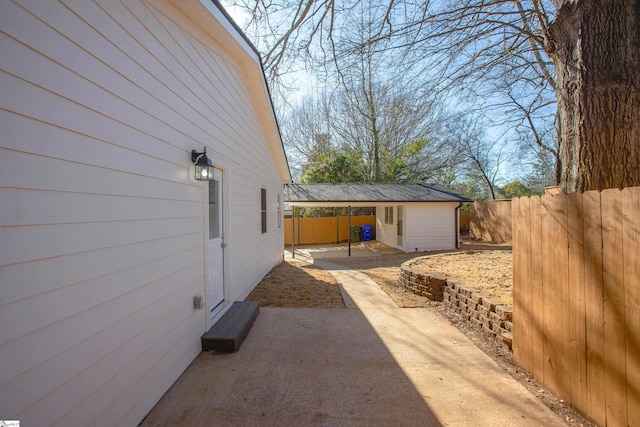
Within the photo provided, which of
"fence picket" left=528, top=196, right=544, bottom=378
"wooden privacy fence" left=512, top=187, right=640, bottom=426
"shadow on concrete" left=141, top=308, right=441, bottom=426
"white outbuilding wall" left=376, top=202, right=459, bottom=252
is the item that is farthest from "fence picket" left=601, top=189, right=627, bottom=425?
"white outbuilding wall" left=376, top=202, right=459, bottom=252

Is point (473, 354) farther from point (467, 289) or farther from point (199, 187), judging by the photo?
point (199, 187)

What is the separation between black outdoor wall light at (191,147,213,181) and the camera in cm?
349

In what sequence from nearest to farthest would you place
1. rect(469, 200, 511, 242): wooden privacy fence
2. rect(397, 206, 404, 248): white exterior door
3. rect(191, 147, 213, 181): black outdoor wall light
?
rect(191, 147, 213, 181): black outdoor wall light, rect(397, 206, 404, 248): white exterior door, rect(469, 200, 511, 242): wooden privacy fence

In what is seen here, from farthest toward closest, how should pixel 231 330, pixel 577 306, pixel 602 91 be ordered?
pixel 231 330 → pixel 602 91 → pixel 577 306

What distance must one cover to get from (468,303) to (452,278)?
3.36 ft

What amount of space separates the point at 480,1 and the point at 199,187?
18.6 feet

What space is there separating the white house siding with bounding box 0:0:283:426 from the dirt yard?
2577 millimetres

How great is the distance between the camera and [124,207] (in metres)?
2.26

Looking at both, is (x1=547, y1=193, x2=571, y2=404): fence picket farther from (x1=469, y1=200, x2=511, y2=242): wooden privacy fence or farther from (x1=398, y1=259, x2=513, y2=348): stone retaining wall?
(x1=469, y1=200, x2=511, y2=242): wooden privacy fence

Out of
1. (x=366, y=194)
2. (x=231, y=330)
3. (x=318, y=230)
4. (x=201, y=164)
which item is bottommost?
(x=231, y=330)

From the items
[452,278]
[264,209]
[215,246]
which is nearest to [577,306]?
[452,278]

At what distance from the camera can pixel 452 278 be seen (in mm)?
5348

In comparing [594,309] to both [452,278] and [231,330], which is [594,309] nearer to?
[452,278]

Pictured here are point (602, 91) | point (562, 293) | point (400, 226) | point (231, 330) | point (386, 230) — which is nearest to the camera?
point (562, 293)
